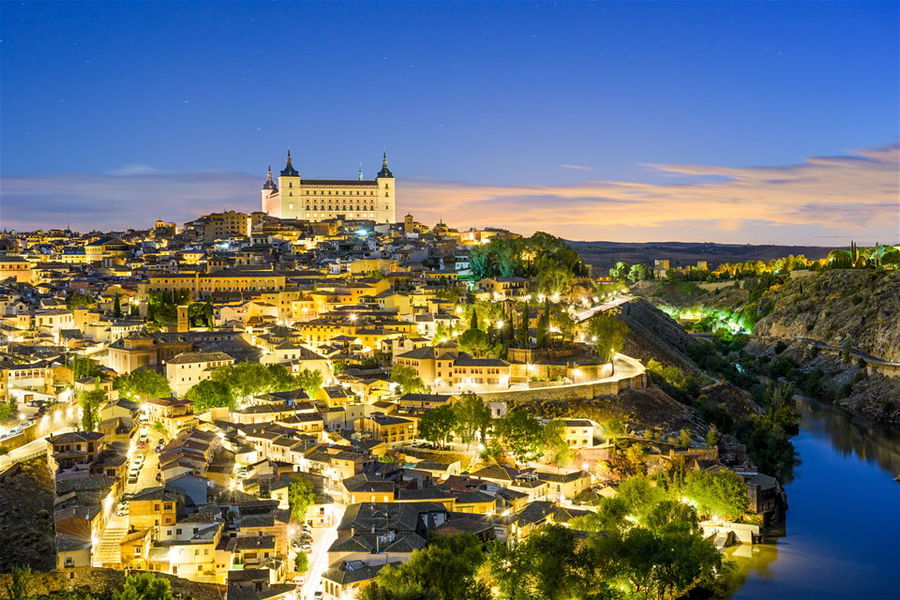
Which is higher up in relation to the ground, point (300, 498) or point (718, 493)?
point (300, 498)

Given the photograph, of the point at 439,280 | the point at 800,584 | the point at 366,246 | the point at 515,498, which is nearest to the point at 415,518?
the point at 515,498

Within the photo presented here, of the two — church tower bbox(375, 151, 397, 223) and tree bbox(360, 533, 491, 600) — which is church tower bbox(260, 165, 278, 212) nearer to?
church tower bbox(375, 151, 397, 223)

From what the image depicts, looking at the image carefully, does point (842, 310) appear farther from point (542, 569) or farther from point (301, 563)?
point (301, 563)

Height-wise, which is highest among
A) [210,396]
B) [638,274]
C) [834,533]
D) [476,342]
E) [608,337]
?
[638,274]

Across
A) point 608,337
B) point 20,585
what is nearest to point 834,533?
point 608,337

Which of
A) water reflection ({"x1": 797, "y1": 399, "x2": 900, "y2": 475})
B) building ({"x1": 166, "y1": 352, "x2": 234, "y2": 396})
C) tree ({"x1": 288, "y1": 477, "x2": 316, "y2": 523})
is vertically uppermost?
building ({"x1": 166, "y1": 352, "x2": 234, "y2": 396})

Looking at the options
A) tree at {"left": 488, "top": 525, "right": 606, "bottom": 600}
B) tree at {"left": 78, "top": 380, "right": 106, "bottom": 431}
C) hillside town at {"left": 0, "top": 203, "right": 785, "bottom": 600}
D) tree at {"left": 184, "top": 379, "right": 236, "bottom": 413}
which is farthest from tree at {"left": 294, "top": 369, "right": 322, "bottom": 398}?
tree at {"left": 488, "top": 525, "right": 606, "bottom": 600}
